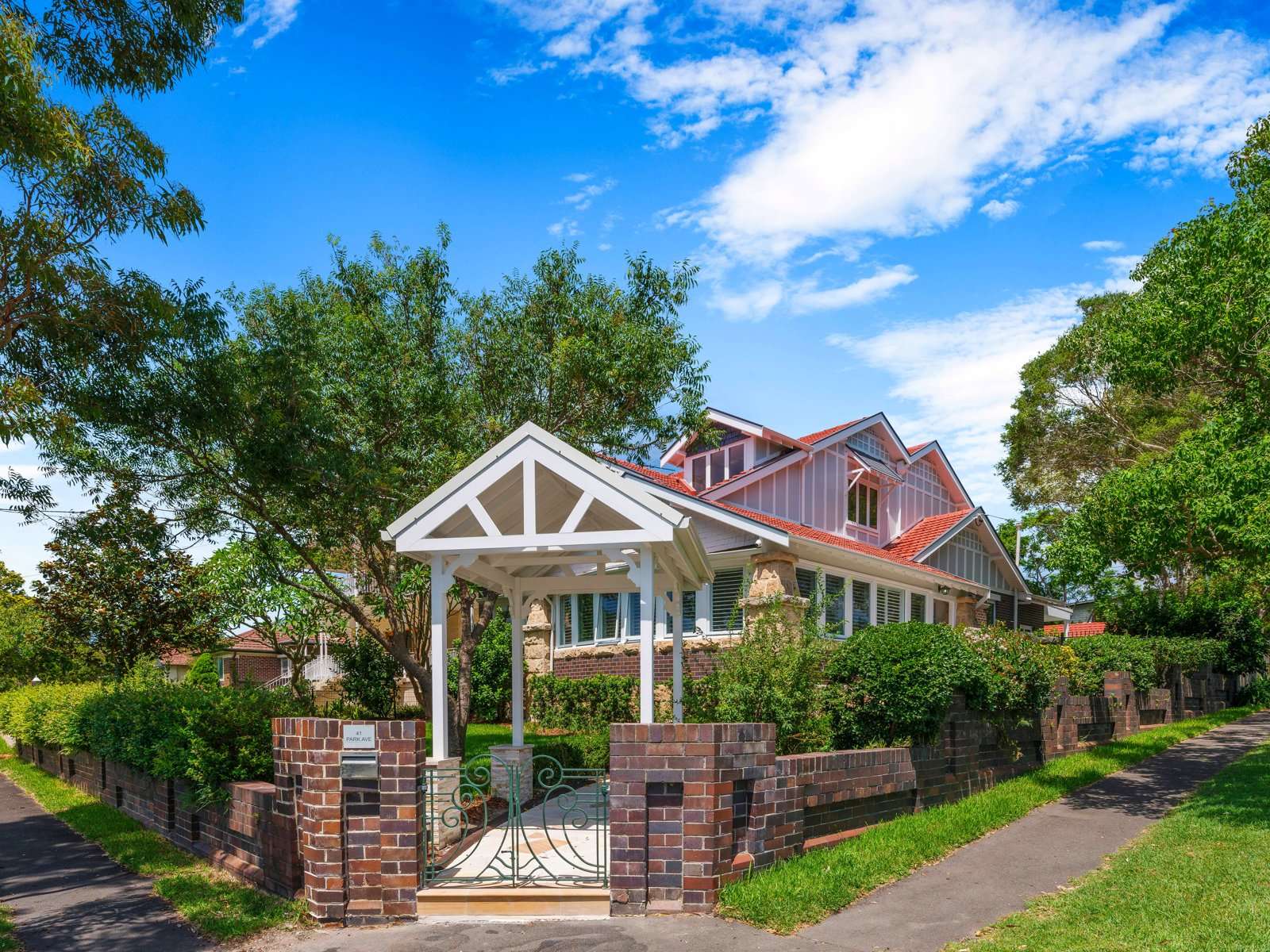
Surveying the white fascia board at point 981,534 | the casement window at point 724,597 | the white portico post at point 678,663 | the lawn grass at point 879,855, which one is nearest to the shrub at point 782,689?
the white portico post at point 678,663

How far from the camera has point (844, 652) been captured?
38.4 ft

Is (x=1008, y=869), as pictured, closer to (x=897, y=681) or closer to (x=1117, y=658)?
(x=897, y=681)

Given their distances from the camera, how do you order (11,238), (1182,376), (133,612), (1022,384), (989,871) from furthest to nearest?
(1022,384)
(133,612)
(1182,376)
(11,238)
(989,871)

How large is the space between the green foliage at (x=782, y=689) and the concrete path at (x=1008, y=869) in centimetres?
199

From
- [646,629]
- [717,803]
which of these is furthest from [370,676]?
[717,803]

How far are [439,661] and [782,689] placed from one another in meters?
3.85

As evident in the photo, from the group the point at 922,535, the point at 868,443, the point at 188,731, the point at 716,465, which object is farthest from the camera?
the point at 868,443

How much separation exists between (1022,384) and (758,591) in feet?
72.0

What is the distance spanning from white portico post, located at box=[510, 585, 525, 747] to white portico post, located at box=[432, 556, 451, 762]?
2.10 metres

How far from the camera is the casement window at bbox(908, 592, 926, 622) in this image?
23484mm

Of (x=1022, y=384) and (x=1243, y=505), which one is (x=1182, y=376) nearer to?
(x=1243, y=505)

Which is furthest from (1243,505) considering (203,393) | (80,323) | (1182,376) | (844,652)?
(80,323)

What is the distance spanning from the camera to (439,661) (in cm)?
1011

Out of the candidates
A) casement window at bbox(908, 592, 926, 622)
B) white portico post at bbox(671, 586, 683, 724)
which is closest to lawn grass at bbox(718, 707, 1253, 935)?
white portico post at bbox(671, 586, 683, 724)
